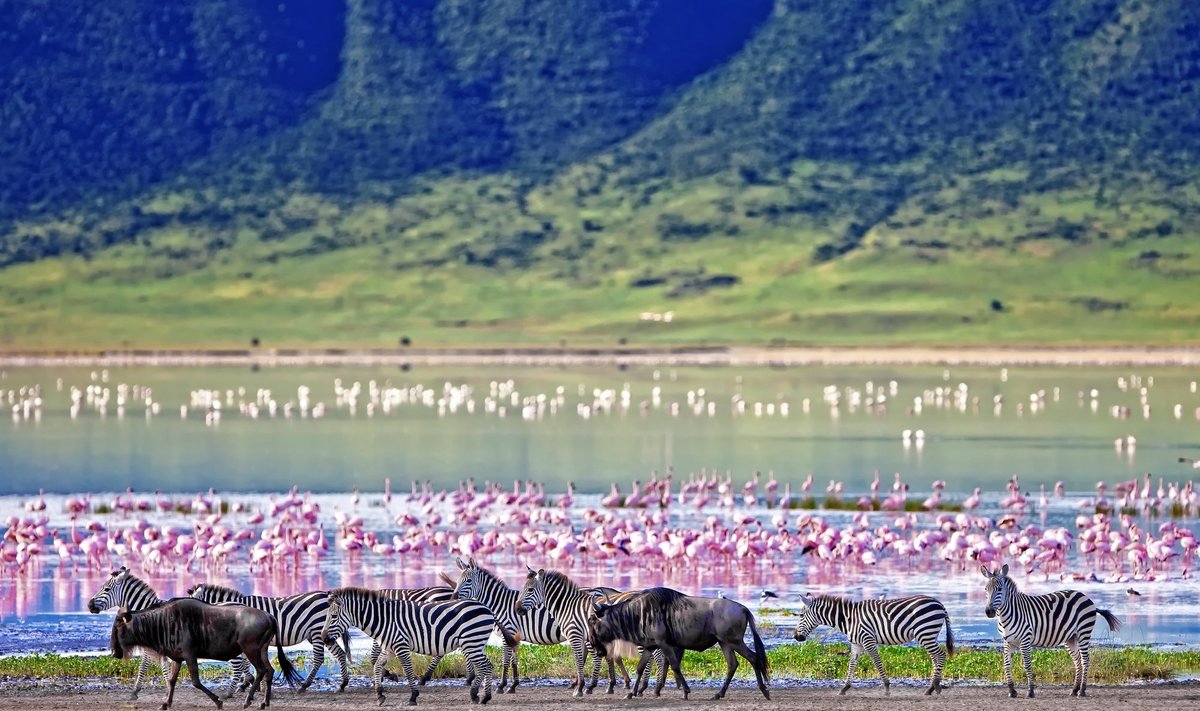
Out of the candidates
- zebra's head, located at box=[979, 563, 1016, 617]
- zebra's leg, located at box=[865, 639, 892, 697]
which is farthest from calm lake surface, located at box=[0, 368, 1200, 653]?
zebra's head, located at box=[979, 563, 1016, 617]

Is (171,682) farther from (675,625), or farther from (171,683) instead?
(675,625)

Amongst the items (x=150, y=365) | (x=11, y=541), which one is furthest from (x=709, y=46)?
(x=11, y=541)

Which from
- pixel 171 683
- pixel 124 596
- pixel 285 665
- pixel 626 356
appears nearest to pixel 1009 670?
pixel 285 665

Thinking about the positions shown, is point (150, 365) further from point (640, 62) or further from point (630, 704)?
point (630, 704)

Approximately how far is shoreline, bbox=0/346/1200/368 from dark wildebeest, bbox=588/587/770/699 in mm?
93564

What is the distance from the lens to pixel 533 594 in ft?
61.4

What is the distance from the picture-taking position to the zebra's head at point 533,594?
61.4 ft

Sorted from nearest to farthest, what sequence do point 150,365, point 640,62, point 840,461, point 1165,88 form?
1. point 840,461
2. point 150,365
3. point 1165,88
4. point 640,62

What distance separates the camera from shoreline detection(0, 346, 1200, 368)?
11350 centimetres

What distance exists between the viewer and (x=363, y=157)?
545ft

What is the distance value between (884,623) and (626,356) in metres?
99.9

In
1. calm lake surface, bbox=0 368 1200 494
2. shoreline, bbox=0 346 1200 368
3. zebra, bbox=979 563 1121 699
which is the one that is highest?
shoreline, bbox=0 346 1200 368

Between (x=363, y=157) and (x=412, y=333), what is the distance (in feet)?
131

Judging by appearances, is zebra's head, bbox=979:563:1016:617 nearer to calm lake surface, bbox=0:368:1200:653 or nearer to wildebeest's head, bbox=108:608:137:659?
calm lake surface, bbox=0:368:1200:653
